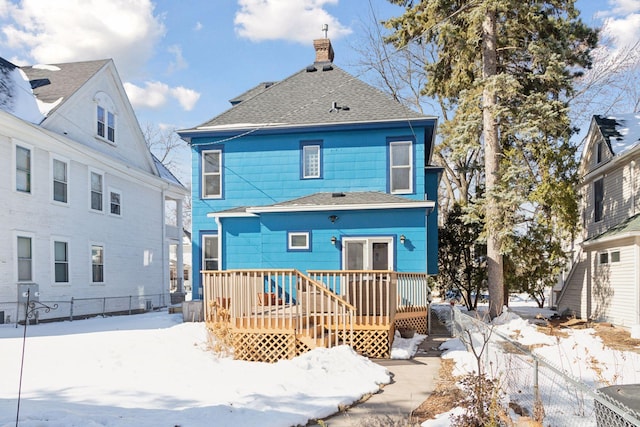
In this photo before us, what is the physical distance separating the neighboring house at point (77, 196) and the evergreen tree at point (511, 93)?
11020 mm

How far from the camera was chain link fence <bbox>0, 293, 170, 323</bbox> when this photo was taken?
1270 centimetres

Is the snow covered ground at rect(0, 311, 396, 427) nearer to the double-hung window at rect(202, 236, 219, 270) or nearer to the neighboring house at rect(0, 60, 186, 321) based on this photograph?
the neighboring house at rect(0, 60, 186, 321)

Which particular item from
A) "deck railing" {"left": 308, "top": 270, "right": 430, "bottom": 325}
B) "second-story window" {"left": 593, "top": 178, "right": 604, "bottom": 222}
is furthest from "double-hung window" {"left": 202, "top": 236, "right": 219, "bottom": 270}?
"second-story window" {"left": 593, "top": 178, "right": 604, "bottom": 222}

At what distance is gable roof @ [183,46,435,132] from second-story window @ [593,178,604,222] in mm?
8138

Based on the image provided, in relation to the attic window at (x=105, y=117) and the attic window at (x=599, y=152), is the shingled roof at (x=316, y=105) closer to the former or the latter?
the attic window at (x=105, y=117)

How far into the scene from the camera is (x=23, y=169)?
44.2 feet

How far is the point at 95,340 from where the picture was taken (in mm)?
9641

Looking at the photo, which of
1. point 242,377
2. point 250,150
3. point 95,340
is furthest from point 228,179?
point 242,377

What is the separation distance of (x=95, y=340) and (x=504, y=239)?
1144cm

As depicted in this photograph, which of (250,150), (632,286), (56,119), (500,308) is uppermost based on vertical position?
(56,119)

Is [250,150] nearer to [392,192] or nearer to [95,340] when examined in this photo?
[392,192]

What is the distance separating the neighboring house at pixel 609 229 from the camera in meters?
13.3

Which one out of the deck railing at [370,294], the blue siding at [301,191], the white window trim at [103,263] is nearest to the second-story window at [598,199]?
the blue siding at [301,191]

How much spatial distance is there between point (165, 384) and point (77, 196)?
11324mm
